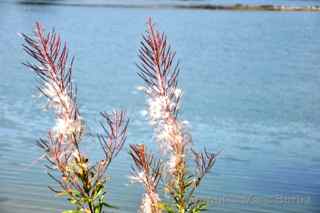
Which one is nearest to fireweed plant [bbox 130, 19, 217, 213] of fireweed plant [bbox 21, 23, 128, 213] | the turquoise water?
fireweed plant [bbox 21, 23, 128, 213]

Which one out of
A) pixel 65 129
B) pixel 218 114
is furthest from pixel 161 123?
pixel 218 114

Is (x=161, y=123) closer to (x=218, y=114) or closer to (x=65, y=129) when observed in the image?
(x=65, y=129)

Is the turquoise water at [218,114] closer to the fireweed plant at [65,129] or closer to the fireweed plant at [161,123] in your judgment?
the fireweed plant at [65,129]

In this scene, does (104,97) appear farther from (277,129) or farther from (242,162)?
(242,162)

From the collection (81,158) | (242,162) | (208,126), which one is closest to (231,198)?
(242,162)

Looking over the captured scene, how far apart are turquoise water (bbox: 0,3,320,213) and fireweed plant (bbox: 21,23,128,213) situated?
33.3 ft

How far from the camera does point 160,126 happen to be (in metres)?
3.35

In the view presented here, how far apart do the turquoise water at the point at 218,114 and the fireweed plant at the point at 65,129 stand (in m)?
10.2

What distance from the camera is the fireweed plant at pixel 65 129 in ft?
10.9

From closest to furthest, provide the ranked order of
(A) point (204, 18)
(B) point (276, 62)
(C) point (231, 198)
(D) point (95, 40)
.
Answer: (C) point (231, 198) → (B) point (276, 62) → (D) point (95, 40) → (A) point (204, 18)

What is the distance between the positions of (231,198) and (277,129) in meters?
6.77

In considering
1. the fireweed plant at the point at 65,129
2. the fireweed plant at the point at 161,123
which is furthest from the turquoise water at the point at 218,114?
the fireweed plant at the point at 161,123

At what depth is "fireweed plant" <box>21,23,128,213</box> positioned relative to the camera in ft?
10.9

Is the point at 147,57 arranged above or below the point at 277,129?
above
